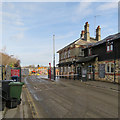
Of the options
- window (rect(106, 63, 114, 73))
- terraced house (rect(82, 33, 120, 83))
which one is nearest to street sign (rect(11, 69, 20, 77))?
terraced house (rect(82, 33, 120, 83))

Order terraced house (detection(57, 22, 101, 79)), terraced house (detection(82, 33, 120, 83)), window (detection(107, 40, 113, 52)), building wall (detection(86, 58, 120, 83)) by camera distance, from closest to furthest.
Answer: building wall (detection(86, 58, 120, 83)), terraced house (detection(82, 33, 120, 83)), window (detection(107, 40, 113, 52)), terraced house (detection(57, 22, 101, 79))

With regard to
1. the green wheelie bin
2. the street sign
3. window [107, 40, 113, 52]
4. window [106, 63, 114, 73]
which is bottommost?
the green wheelie bin

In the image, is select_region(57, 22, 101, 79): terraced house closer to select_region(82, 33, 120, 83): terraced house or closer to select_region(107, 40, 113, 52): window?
select_region(82, 33, 120, 83): terraced house

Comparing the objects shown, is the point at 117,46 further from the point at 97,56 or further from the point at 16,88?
the point at 16,88

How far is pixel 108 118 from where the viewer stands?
5.02 meters

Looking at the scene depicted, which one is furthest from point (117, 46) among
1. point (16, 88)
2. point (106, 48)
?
point (16, 88)

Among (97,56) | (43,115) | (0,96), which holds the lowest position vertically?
(43,115)

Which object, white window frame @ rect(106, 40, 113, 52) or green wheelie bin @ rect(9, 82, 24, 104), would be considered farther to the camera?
white window frame @ rect(106, 40, 113, 52)

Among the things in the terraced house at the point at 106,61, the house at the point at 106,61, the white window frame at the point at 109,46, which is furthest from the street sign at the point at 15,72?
the white window frame at the point at 109,46

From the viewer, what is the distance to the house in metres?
16.0

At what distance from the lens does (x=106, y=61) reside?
58.3 ft

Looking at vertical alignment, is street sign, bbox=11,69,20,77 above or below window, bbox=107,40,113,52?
below

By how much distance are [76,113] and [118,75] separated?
40.3ft

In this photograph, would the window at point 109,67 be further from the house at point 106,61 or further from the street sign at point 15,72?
the street sign at point 15,72
